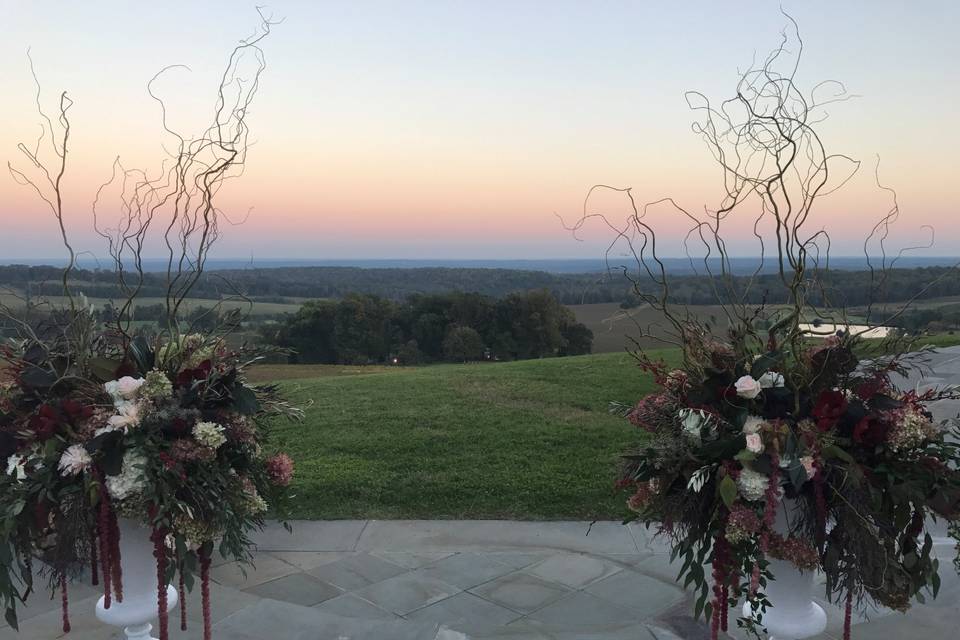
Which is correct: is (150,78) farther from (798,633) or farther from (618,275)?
(798,633)

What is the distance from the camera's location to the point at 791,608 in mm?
2484

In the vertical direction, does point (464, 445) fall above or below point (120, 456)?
below

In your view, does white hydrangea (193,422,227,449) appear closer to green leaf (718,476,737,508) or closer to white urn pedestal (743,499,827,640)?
green leaf (718,476,737,508)

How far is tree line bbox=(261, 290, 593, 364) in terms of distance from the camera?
28.0 m

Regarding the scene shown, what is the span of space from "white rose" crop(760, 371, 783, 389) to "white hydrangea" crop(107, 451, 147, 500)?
7.27 feet

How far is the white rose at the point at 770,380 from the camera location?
2396mm

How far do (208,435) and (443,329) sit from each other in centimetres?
2760

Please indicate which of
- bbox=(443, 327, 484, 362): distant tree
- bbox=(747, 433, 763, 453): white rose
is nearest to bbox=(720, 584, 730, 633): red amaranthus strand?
bbox=(747, 433, 763, 453): white rose

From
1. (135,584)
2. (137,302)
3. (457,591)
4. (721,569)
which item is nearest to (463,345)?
(457,591)

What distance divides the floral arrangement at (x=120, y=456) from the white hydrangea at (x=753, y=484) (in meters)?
1.81

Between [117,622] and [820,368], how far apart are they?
9.43ft

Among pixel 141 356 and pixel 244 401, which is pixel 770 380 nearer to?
pixel 244 401

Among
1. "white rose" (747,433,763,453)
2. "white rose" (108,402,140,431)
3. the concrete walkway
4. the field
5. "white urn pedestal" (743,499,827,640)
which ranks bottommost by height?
the concrete walkway

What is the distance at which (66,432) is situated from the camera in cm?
251
